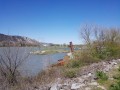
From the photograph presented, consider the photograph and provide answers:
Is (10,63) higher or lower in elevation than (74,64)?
higher

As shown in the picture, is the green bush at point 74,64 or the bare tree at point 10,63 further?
the green bush at point 74,64

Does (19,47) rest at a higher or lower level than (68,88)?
higher

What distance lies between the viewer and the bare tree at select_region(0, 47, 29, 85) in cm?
1372

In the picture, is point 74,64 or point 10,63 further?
point 74,64

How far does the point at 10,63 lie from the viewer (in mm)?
13945

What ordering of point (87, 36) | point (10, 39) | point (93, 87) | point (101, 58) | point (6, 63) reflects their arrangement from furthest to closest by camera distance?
point (87, 36), point (101, 58), point (10, 39), point (6, 63), point (93, 87)

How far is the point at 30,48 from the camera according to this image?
15586mm

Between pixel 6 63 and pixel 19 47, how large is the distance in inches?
57.3

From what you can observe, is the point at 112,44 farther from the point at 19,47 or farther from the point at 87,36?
the point at 87,36

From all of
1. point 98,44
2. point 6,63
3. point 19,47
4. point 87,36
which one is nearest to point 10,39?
point 19,47

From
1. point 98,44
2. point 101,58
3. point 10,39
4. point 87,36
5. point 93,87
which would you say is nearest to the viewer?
point 93,87

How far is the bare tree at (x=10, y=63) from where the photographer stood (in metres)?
13.7

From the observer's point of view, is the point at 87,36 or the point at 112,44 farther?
the point at 87,36

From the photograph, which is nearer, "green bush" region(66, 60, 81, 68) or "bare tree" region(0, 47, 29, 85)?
"bare tree" region(0, 47, 29, 85)
